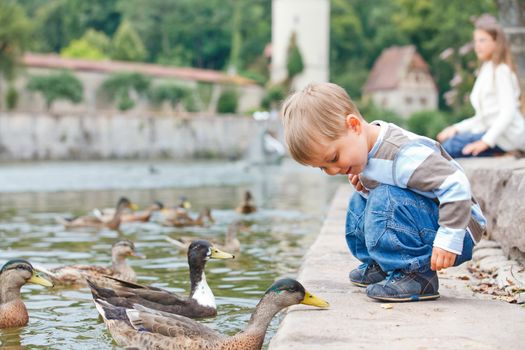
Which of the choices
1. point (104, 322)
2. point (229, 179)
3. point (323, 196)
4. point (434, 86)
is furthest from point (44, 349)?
point (434, 86)

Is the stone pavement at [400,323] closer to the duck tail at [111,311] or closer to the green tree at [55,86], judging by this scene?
the duck tail at [111,311]

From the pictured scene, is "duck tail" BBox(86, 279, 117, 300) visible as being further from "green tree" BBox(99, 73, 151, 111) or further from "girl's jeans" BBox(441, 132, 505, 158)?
"green tree" BBox(99, 73, 151, 111)

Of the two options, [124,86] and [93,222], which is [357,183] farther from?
[124,86]

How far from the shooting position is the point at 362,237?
4621 millimetres

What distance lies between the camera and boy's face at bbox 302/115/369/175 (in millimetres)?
4055

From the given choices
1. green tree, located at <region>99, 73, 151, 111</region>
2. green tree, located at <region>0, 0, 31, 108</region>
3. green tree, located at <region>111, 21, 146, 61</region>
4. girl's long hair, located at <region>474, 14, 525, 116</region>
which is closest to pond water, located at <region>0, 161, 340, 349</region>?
girl's long hair, located at <region>474, 14, 525, 116</region>

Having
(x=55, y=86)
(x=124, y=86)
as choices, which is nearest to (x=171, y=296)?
(x=55, y=86)

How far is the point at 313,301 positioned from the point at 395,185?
25.7 inches

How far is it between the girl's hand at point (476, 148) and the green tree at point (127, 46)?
215 feet

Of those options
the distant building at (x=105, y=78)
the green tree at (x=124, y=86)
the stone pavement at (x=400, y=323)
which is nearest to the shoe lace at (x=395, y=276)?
the stone pavement at (x=400, y=323)

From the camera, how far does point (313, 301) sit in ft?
13.4

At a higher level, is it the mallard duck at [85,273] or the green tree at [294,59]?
the green tree at [294,59]

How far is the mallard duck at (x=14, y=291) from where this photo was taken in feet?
17.4

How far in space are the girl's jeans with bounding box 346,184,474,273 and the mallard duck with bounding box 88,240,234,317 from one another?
1457 millimetres
